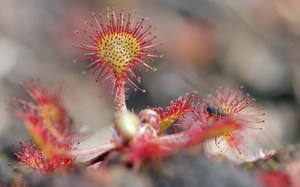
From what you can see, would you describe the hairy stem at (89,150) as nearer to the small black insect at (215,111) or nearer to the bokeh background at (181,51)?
the small black insect at (215,111)

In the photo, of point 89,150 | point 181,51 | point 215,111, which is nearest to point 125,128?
point 89,150

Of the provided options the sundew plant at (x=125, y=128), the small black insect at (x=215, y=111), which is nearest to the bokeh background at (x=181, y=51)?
the sundew plant at (x=125, y=128)

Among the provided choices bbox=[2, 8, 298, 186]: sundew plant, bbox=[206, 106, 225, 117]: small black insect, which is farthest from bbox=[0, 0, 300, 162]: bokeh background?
bbox=[206, 106, 225, 117]: small black insect

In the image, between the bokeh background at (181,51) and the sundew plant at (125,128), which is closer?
the sundew plant at (125,128)

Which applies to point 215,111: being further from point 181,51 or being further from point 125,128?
point 181,51

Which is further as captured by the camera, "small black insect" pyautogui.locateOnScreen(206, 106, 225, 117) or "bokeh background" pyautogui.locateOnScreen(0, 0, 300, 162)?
"bokeh background" pyautogui.locateOnScreen(0, 0, 300, 162)

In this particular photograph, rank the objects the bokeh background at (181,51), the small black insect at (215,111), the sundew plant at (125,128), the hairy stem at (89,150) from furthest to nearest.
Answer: the bokeh background at (181,51), the small black insect at (215,111), the hairy stem at (89,150), the sundew plant at (125,128)

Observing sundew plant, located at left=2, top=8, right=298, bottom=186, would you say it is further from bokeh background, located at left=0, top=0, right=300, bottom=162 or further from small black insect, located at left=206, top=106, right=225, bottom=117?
bokeh background, located at left=0, top=0, right=300, bottom=162

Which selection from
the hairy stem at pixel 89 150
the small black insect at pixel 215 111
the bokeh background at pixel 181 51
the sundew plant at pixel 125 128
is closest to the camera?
the sundew plant at pixel 125 128
